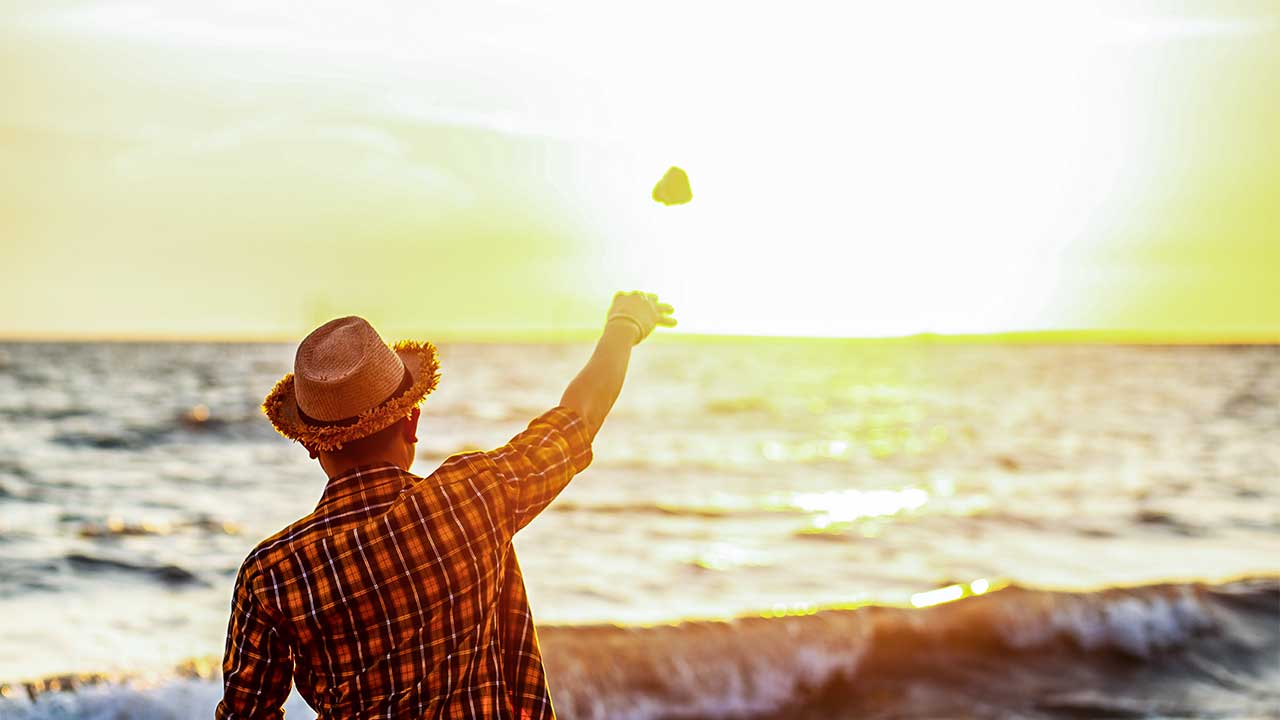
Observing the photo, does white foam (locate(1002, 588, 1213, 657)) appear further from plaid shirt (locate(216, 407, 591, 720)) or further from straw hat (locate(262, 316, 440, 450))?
straw hat (locate(262, 316, 440, 450))

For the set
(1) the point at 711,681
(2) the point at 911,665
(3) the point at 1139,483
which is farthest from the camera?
(3) the point at 1139,483

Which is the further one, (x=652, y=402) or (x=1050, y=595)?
(x=652, y=402)

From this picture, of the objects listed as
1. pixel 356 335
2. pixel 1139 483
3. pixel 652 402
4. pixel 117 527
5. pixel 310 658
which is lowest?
pixel 310 658

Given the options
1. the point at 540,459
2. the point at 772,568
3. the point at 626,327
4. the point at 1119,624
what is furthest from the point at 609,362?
the point at 772,568

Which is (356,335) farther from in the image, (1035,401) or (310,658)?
(1035,401)

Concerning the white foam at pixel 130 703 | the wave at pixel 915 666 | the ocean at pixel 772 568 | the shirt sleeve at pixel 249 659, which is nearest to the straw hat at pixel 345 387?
the shirt sleeve at pixel 249 659

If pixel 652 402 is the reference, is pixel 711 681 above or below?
below

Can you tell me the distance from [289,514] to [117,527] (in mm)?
1971

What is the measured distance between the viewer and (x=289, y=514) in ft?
47.7

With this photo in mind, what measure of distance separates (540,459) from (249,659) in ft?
2.32

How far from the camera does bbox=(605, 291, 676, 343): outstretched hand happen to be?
109 inches

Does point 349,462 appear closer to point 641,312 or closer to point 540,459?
point 540,459

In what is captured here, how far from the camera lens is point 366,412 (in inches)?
96.0

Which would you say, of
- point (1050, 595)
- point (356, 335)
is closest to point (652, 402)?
point (1050, 595)
